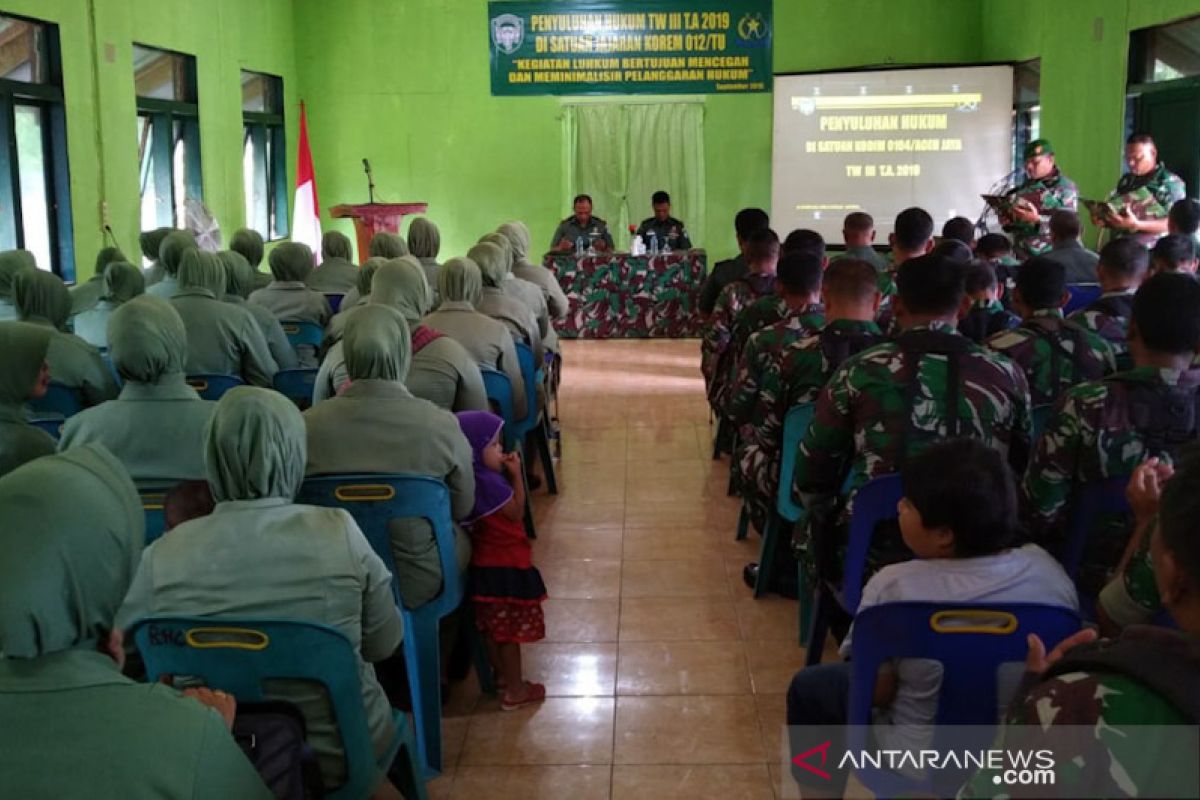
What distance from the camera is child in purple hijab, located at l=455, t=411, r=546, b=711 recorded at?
10.1ft

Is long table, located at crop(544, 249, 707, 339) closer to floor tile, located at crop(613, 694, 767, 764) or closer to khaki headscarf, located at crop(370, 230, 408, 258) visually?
khaki headscarf, located at crop(370, 230, 408, 258)

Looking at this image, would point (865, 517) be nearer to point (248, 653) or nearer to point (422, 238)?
point (248, 653)

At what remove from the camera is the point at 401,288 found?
4.34 meters

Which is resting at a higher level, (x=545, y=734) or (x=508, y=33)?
(x=508, y=33)

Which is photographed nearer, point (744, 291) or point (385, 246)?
point (744, 291)

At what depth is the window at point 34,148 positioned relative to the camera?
702 cm

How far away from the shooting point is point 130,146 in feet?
27.0

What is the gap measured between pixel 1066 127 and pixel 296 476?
8.20 meters

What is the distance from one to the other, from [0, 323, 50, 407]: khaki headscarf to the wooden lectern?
729 centimetres

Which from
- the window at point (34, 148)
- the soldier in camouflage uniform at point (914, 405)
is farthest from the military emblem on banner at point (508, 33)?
the soldier in camouflage uniform at point (914, 405)

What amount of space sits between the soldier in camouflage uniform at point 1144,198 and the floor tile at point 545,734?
15.4 feet

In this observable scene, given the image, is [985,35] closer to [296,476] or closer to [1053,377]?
[1053,377]

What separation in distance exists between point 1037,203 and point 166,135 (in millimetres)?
6304

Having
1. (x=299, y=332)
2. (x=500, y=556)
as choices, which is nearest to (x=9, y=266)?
(x=299, y=332)
